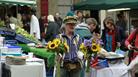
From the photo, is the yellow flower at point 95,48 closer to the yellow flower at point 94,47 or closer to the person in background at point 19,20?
the yellow flower at point 94,47

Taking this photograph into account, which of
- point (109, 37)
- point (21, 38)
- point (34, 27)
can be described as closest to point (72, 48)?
point (21, 38)

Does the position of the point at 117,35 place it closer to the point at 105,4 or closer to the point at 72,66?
the point at 105,4

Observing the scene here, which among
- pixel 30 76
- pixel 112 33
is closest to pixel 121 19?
pixel 112 33

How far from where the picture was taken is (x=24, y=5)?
1742 centimetres

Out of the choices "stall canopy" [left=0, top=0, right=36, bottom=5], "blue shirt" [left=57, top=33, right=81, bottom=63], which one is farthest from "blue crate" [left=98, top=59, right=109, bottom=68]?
"stall canopy" [left=0, top=0, right=36, bottom=5]

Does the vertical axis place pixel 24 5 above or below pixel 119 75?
above

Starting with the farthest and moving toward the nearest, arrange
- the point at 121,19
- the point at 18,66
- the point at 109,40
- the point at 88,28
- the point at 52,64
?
the point at 121,19 → the point at 109,40 → the point at 88,28 → the point at 52,64 → the point at 18,66

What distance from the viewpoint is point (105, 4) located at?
14.6m

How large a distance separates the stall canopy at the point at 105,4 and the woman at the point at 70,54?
18.0 ft

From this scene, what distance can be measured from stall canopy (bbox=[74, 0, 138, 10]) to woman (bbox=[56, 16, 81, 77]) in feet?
18.0

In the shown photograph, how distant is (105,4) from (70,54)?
6.82m

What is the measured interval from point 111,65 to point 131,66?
1.32ft

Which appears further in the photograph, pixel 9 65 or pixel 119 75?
pixel 119 75

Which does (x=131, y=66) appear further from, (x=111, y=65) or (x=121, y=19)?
(x=121, y=19)
